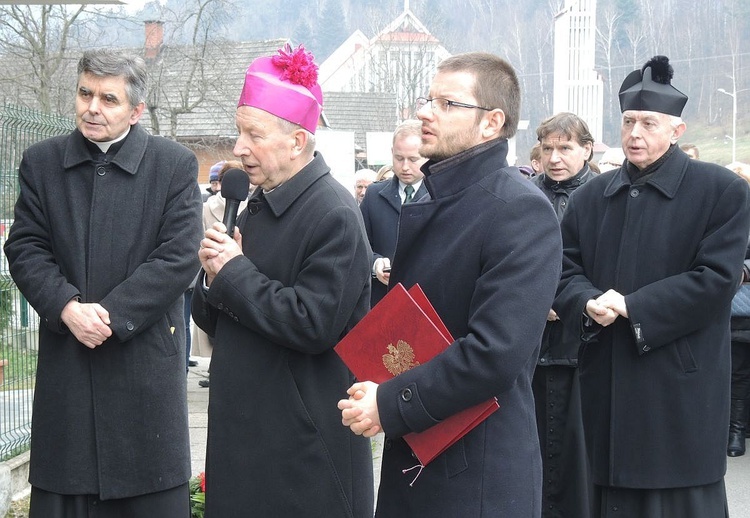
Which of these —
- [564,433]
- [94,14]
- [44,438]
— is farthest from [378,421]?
[94,14]

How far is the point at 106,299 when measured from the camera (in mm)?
4051

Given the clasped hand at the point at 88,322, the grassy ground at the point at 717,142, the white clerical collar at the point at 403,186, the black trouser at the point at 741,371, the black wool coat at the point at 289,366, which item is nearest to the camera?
the black wool coat at the point at 289,366

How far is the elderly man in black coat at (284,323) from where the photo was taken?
3557 mm

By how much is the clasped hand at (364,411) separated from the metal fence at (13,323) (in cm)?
359

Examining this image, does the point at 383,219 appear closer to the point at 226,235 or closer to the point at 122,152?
the point at 122,152

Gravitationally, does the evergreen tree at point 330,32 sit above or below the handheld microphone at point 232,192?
above

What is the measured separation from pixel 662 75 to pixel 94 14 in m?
20.9


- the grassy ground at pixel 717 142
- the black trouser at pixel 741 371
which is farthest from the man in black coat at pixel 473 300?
the grassy ground at pixel 717 142

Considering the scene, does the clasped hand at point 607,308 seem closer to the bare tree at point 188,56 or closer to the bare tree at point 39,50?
the bare tree at point 39,50

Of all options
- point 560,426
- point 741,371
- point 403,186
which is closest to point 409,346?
point 560,426

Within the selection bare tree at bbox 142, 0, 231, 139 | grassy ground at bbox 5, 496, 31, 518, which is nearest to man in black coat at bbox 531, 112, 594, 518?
grassy ground at bbox 5, 496, 31, 518

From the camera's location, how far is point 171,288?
418cm

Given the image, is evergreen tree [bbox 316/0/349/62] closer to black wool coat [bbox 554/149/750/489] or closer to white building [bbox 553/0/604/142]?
white building [bbox 553/0/604/142]

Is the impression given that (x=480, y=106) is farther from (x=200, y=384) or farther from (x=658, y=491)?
(x=200, y=384)
